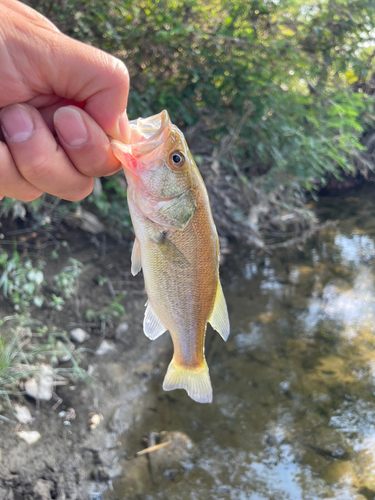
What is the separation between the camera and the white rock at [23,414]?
307 centimetres

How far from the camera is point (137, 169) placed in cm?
159

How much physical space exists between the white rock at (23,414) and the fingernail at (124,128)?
8.85ft

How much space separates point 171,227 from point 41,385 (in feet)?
8.31

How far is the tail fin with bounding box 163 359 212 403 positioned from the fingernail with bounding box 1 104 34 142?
1369 mm

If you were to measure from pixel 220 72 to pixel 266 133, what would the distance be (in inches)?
52.6

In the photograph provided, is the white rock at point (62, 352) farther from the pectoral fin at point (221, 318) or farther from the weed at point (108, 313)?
the pectoral fin at point (221, 318)

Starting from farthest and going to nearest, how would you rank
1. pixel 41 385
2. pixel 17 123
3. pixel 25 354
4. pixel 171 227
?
pixel 25 354, pixel 41 385, pixel 171 227, pixel 17 123

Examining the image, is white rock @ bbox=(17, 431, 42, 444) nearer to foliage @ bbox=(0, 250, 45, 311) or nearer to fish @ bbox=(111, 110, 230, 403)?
foliage @ bbox=(0, 250, 45, 311)

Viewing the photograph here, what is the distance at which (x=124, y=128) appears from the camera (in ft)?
5.27

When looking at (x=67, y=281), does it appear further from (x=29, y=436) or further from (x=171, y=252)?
(x=171, y=252)

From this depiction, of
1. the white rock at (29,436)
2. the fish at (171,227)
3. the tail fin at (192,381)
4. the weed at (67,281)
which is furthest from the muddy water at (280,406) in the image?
the fish at (171,227)

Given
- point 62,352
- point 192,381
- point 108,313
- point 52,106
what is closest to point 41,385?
point 62,352

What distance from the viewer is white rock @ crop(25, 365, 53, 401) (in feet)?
10.7

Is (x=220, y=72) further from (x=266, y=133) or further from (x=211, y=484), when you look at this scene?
(x=211, y=484)
